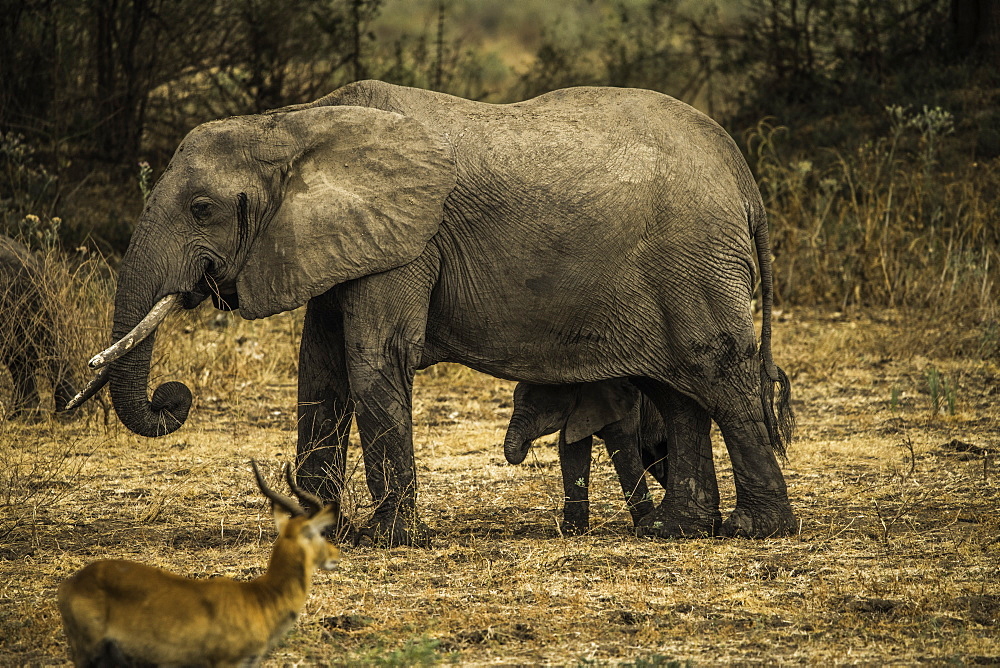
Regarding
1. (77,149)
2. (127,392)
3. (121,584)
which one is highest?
(77,149)

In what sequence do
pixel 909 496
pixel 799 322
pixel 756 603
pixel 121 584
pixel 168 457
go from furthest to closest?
1. pixel 799 322
2. pixel 168 457
3. pixel 909 496
4. pixel 756 603
5. pixel 121 584

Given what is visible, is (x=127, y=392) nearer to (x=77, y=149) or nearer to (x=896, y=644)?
(x=896, y=644)

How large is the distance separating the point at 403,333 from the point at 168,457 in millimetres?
2847

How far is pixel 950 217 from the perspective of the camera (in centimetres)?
1416

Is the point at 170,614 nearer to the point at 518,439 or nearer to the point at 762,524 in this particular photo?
the point at 518,439

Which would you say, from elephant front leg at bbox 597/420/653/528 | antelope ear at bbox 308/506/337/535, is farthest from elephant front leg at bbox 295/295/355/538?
antelope ear at bbox 308/506/337/535

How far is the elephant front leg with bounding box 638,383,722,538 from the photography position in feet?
22.8

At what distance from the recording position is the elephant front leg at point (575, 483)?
7062 millimetres

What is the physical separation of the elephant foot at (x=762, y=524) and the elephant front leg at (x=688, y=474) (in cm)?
15

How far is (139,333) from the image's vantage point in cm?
623

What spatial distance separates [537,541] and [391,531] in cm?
72

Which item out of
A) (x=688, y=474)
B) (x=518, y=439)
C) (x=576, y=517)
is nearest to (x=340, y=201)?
(x=518, y=439)

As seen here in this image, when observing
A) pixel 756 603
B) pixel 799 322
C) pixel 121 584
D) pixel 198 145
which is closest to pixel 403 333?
pixel 198 145

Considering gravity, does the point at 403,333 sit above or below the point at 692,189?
below
